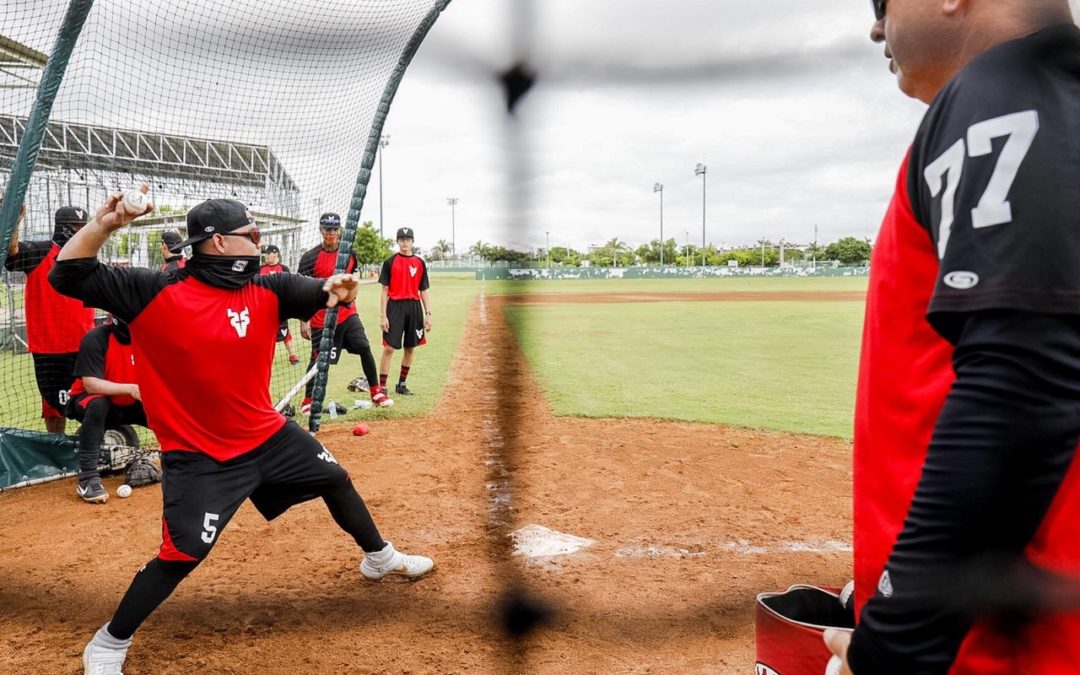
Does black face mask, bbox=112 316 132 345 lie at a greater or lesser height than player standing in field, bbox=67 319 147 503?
greater

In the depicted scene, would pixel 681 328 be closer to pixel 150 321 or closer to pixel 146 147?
pixel 146 147

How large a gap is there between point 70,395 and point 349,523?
3093 millimetres

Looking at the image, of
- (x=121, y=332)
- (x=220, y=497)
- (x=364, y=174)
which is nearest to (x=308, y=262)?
(x=364, y=174)

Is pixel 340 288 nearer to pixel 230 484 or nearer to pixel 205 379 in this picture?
pixel 205 379

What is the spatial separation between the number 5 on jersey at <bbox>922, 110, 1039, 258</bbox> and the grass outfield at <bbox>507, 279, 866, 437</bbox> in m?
5.86

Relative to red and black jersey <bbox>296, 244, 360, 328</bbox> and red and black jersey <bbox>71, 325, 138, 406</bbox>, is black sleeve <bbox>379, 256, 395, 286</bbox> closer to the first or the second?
red and black jersey <bbox>296, 244, 360, 328</bbox>

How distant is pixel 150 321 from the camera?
269 centimetres

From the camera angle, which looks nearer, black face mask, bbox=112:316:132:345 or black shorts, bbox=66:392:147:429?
black face mask, bbox=112:316:132:345

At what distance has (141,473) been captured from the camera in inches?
189

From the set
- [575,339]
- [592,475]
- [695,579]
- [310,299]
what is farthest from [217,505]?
[575,339]

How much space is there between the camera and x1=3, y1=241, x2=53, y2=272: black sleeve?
4.81 m

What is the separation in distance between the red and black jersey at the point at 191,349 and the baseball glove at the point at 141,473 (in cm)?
243

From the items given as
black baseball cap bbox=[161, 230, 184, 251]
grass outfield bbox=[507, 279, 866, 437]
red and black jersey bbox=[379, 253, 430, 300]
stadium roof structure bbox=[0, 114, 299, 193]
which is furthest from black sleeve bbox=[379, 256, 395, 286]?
stadium roof structure bbox=[0, 114, 299, 193]

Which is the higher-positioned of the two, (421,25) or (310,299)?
(421,25)
